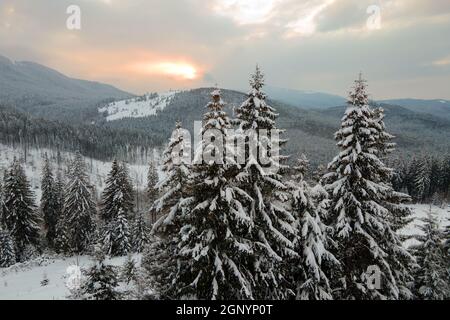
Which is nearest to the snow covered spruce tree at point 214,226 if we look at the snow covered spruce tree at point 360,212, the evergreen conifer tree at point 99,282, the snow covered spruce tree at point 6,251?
the evergreen conifer tree at point 99,282

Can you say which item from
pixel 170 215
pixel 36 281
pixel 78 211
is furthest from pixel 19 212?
pixel 170 215

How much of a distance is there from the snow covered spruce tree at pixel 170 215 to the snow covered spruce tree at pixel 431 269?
15413mm

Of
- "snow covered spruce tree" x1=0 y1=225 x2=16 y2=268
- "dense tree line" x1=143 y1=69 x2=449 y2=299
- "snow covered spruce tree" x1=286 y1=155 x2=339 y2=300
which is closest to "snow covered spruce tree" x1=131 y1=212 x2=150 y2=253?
"snow covered spruce tree" x1=0 y1=225 x2=16 y2=268

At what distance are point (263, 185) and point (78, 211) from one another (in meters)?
40.7

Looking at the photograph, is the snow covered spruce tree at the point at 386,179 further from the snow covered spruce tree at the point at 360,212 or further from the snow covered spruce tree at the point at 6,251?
the snow covered spruce tree at the point at 6,251

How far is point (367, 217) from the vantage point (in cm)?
1648

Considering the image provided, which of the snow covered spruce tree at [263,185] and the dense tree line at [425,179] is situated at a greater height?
the snow covered spruce tree at [263,185]

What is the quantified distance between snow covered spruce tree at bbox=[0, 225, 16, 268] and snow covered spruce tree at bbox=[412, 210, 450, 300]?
1675 inches

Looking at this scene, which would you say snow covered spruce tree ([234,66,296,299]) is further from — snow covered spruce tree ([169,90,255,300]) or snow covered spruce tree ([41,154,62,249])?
snow covered spruce tree ([41,154,62,249])

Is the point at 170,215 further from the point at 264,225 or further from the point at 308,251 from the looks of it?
the point at 308,251

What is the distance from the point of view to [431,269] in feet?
73.9

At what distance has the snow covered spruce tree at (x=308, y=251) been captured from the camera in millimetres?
15883
